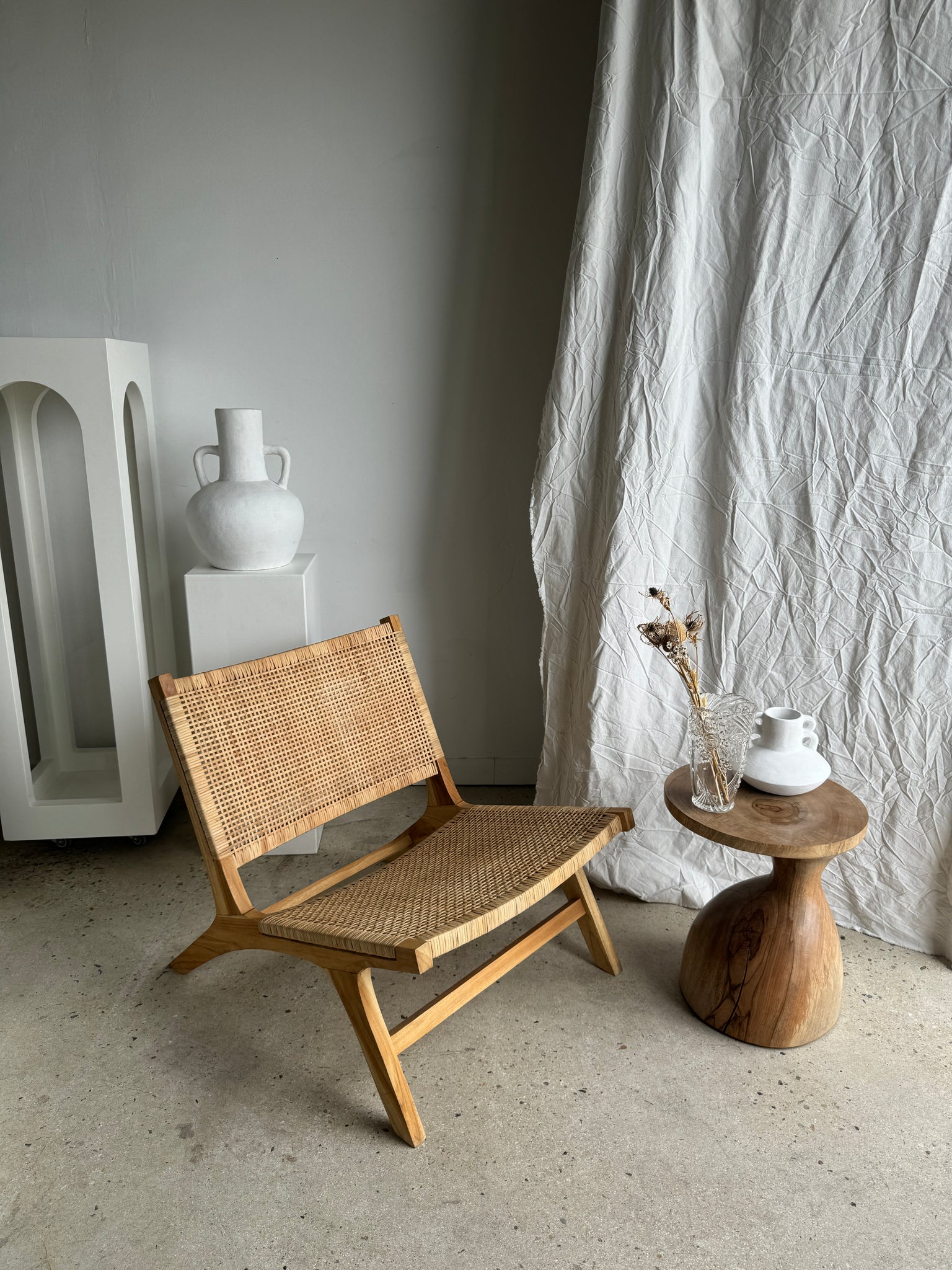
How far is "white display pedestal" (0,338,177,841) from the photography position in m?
2.06

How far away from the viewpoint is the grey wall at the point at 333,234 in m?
2.18

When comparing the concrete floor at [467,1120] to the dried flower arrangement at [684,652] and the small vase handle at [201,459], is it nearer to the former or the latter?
the dried flower arrangement at [684,652]

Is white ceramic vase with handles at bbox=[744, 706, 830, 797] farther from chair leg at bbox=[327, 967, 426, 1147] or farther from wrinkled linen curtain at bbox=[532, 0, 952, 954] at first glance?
chair leg at bbox=[327, 967, 426, 1147]

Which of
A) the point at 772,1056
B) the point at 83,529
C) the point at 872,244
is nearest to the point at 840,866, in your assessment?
the point at 772,1056

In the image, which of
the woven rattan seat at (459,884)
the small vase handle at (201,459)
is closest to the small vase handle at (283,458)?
the small vase handle at (201,459)

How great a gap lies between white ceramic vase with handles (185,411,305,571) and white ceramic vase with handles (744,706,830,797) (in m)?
1.25

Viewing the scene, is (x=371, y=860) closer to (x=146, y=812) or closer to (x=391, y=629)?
(x=391, y=629)

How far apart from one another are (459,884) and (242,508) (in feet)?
3.55


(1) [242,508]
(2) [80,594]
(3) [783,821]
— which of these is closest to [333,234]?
(1) [242,508]

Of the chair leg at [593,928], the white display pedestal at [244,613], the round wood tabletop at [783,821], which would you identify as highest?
the white display pedestal at [244,613]

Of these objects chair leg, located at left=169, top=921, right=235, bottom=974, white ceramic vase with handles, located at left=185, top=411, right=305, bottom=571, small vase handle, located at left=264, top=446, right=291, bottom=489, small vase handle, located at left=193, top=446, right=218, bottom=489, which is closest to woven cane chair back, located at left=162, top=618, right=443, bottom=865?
chair leg, located at left=169, top=921, right=235, bottom=974

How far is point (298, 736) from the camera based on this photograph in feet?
6.11

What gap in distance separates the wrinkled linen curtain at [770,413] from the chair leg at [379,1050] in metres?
0.87

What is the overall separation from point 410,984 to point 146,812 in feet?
2.96
